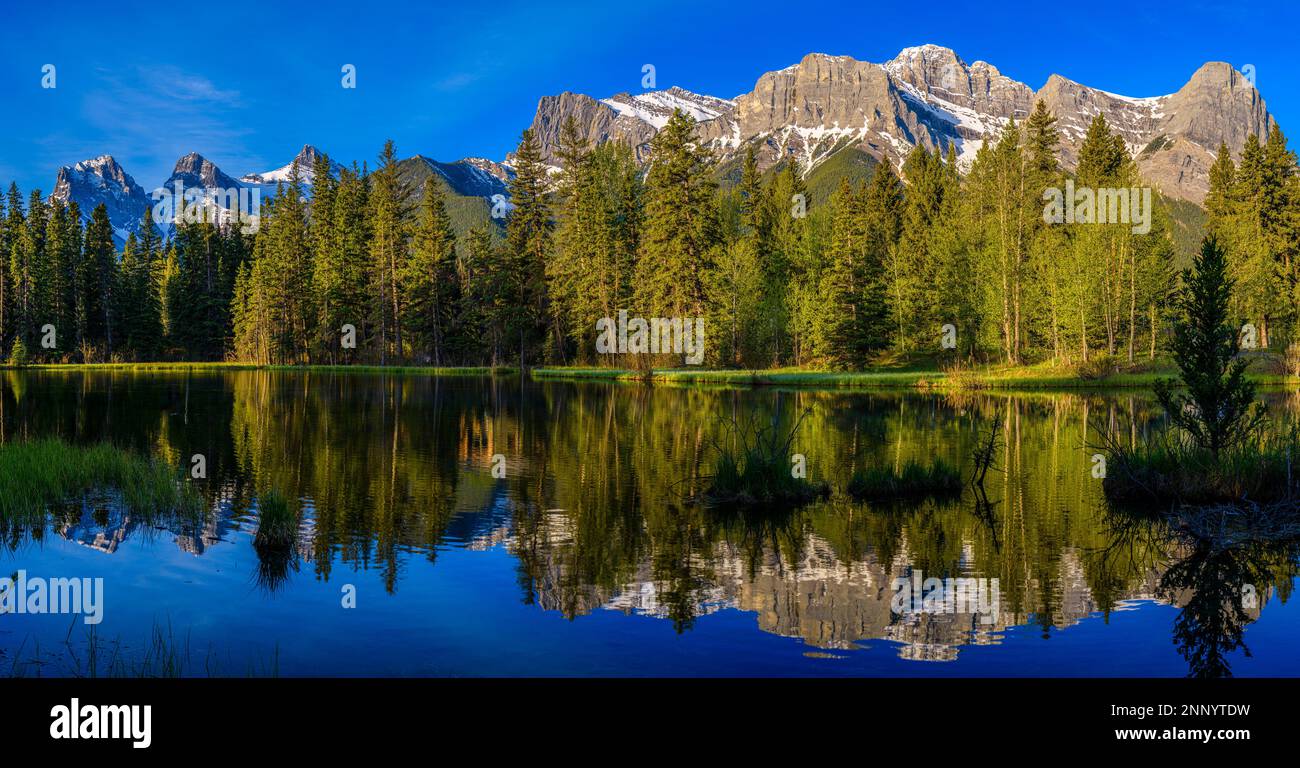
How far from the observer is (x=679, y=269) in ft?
239

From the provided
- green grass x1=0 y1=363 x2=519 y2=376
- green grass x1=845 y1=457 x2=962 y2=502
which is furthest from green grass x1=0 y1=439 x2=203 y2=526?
→ green grass x1=0 y1=363 x2=519 y2=376

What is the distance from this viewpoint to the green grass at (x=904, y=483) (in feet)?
62.4

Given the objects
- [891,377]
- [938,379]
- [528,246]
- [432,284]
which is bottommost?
[938,379]

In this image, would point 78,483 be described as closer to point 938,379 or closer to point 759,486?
point 759,486

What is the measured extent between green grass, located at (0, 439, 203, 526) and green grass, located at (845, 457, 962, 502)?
13889mm

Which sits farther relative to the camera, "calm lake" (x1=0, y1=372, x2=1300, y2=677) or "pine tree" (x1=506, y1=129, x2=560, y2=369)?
"pine tree" (x1=506, y1=129, x2=560, y2=369)

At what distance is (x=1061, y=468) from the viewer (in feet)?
74.4

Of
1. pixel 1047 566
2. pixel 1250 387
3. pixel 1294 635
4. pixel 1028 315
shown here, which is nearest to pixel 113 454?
pixel 1047 566

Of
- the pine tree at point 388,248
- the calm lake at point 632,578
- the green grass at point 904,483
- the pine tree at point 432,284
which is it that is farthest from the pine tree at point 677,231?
the green grass at point 904,483

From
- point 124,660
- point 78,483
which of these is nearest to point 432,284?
point 78,483

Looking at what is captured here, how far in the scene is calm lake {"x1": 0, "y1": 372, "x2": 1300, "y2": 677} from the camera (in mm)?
9531

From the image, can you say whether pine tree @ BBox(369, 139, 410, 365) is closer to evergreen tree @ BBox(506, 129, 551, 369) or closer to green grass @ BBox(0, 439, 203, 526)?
evergreen tree @ BBox(506, 129, 551, 369)

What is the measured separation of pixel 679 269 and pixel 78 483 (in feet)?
188
